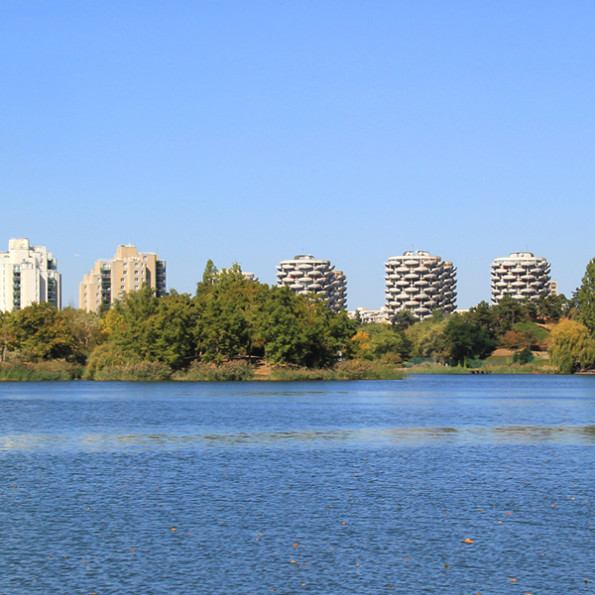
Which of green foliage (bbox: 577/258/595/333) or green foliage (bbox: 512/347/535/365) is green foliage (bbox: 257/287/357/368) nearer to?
green foliage (bbox: 577/258/595/333)

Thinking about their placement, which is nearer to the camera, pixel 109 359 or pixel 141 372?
pixel 141 372

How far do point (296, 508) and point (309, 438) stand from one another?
20495mm

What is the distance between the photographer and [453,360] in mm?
193125

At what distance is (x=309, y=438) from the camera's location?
46938 millimetres

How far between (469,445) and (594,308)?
4460 inches

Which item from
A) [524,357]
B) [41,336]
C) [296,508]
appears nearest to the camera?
[296,508]

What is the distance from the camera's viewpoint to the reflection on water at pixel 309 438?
144ft

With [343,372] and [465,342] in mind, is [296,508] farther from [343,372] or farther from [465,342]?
[465,342]

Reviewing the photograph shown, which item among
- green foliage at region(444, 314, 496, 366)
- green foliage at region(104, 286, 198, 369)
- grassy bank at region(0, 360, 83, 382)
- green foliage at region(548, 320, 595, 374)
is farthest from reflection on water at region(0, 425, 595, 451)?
green foliage at region(444, 314, 496, 366)

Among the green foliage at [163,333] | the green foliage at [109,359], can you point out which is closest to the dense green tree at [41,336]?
the green foliage at [109,359]

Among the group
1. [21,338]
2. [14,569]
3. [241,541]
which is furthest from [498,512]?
[21,338]

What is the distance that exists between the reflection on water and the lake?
122 millimetres

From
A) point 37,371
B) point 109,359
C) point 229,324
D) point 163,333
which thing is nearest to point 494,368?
point 229,324

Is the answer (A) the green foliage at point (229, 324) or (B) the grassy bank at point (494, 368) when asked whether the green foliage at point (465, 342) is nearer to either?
(B) the grassy bank at point (494, 368)
